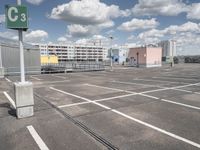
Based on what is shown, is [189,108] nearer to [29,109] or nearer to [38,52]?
[29,109]

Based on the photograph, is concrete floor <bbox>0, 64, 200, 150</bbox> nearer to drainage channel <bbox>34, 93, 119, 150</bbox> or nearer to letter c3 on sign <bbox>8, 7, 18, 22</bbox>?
drainage channel <bbox>34, 93, 119, 150</bbox>

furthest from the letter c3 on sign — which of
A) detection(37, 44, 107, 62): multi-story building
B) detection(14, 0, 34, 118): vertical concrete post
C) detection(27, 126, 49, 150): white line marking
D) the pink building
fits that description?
detection(37, 44, 107, 62): multi-story building

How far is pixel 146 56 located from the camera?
4506 cm

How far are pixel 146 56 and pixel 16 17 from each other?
138ft

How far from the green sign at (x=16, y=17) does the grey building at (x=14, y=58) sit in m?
14.2

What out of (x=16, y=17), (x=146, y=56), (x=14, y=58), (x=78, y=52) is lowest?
(x=14, y=58)

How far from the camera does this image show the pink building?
148 ft

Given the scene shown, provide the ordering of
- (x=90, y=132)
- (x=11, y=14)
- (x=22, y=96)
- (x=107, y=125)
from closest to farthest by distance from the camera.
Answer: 1. (x=90, y=132)
2. (x=107, y=125)
3. (x=11, y=14)
4. (x=22, y=96)

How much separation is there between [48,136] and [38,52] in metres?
24.0

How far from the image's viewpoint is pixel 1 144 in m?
4.27

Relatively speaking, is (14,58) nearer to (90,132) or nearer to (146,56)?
(90,132)

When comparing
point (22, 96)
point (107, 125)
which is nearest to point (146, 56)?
point (107, 125)

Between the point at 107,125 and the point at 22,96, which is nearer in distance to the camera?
the point at 107,125

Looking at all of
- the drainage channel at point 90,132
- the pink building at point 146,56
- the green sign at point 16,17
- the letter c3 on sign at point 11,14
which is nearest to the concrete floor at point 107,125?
the drainage channel at point 90,132
